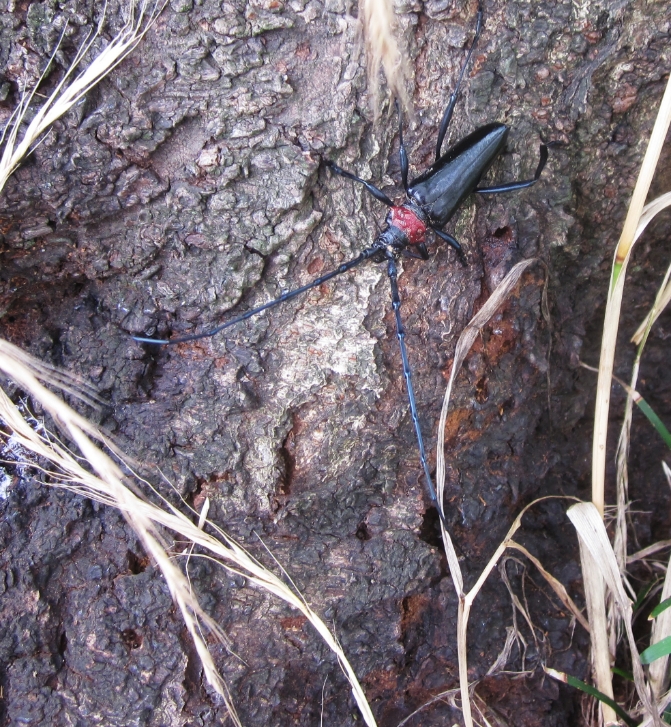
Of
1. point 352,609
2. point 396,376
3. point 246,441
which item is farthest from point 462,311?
point 352,609

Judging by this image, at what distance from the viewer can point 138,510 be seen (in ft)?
4.96

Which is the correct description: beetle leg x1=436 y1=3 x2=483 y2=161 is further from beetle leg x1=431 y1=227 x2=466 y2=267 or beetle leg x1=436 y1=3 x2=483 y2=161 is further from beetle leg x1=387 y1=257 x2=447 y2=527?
beetle leg x1=387 y1=257 x2=447 y2=527

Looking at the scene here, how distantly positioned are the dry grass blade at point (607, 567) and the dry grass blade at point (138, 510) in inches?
35.3

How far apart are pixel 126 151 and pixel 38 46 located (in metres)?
0.35

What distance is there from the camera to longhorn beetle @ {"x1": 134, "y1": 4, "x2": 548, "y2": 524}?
206cm

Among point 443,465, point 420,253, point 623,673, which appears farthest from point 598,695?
point 420,253

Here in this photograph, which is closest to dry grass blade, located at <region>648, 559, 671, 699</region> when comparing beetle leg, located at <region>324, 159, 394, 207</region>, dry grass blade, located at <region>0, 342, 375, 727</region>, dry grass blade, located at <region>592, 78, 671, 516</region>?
dry grass blade, located at <region>592, 78, 671, 516</region>

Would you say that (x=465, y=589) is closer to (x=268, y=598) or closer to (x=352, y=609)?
(x=352, y=609)

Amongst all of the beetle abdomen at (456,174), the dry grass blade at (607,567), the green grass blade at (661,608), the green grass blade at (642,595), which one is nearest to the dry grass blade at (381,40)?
the beetle abdomen at (456,174)

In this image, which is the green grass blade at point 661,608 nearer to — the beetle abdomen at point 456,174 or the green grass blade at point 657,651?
the green grass blade at point 657,651

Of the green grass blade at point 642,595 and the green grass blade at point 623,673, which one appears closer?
the green grass blade at point 623,673

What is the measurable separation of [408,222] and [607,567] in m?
1.36

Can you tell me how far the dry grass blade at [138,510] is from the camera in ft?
4.79

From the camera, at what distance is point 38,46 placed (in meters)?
1.78
